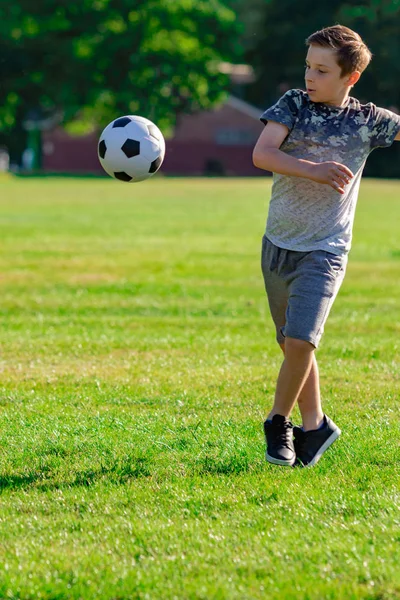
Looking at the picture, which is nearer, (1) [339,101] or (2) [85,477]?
(2) [85,477]

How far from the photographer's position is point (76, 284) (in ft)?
42.1

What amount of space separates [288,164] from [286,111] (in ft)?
1.10

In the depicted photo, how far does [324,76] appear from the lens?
4973 millimetres

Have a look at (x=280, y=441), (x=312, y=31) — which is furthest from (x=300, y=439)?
(x=312, y=31)

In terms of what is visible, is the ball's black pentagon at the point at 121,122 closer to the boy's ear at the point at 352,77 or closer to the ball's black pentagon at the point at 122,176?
the ball's black pentagon at the point at 122,176

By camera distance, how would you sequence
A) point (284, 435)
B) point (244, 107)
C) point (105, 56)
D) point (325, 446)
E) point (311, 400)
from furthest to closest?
point (244, 107)
point (105, 56)
point (311, 400)
point (325, 446)
point (284, 435)

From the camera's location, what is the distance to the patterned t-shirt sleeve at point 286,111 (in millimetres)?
4980

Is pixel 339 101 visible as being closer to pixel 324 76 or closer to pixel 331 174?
pixel 324 76

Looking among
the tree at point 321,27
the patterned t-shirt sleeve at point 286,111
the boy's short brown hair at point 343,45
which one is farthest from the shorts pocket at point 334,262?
the tree at point 321,27

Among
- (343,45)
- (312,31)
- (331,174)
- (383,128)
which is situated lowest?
(312,31)

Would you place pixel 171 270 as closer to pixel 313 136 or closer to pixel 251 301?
pixel 251 301

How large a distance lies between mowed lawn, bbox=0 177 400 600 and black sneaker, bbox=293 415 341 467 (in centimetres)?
7

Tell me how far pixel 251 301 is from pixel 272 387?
453 centimetres

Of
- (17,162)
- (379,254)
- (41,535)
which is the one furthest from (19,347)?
(17,162)
